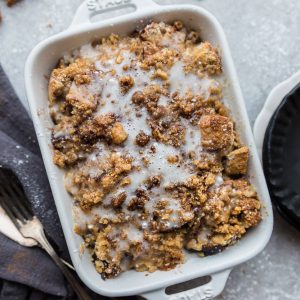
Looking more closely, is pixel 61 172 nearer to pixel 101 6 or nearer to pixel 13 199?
pixel 13 199

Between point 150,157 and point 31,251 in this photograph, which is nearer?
point 150,157

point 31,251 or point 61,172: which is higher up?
point 61,172

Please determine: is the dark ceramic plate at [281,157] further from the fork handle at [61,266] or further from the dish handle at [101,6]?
the fork handle at [61,266]

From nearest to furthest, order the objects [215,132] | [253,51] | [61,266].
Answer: [215,132] < [61,266] < [253,51]

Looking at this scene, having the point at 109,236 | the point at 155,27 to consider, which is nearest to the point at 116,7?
the point at 155,27

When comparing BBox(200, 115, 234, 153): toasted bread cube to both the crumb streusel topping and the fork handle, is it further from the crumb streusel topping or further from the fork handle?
the fork handle

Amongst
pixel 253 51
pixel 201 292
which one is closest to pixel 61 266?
pixel 201 292

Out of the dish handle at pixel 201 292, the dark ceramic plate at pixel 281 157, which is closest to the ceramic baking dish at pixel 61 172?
the dish handle at pixel 201 292
